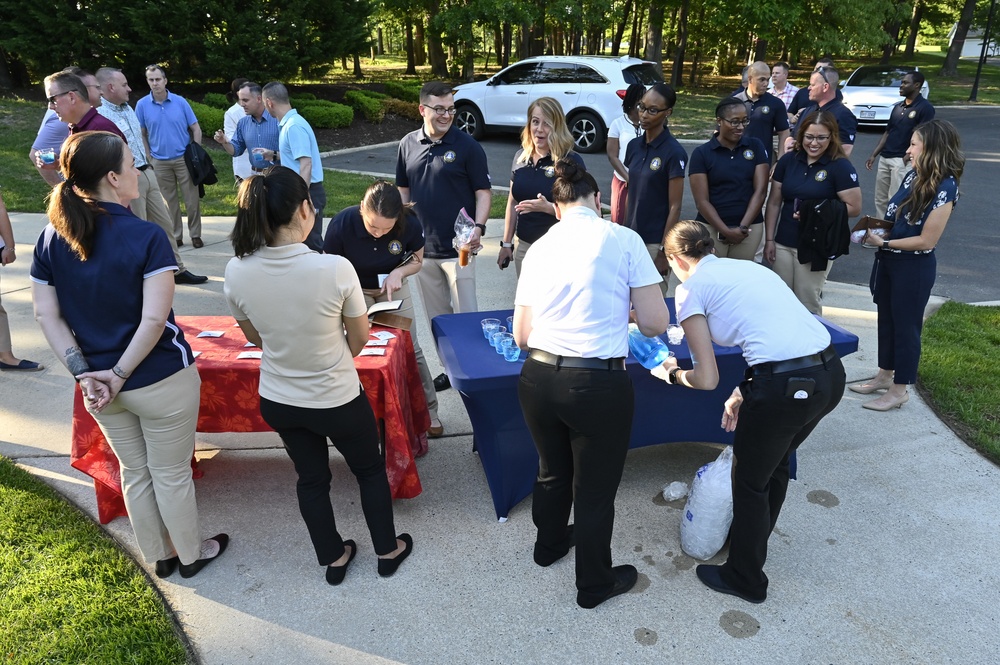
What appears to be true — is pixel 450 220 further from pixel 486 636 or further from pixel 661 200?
pixel 486 636

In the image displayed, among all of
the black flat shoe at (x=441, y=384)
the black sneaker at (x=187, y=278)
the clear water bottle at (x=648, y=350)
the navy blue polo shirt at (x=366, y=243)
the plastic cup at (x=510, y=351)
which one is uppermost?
the navy blue polo shirt at (x=366, y=243)

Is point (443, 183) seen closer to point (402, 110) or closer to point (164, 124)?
point (164, 124)

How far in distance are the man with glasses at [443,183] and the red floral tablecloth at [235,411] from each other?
41.1 inches

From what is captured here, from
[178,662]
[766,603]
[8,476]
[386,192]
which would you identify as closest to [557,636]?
[766,603]

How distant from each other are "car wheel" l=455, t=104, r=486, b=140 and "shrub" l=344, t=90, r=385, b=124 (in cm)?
212

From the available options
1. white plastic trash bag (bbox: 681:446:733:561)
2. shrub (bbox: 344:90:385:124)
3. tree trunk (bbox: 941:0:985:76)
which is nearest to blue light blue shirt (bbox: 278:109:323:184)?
white plastic trash bag (bbox: 681:446:733:561)

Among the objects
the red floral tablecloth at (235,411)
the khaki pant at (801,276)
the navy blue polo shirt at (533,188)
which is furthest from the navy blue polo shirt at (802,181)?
the red floral tablecloth at (235,411)

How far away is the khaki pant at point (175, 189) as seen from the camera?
7.30 metres

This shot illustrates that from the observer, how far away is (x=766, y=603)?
9.93 feet

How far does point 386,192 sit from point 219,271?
414 centimetres

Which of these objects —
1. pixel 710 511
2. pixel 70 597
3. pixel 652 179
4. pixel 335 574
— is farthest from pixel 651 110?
pixel 70 597

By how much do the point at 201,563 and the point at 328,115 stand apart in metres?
12.7

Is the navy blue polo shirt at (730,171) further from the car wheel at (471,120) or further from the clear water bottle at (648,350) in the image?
the car wheel at (471,120)

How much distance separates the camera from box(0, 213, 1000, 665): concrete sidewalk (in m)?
2.82
